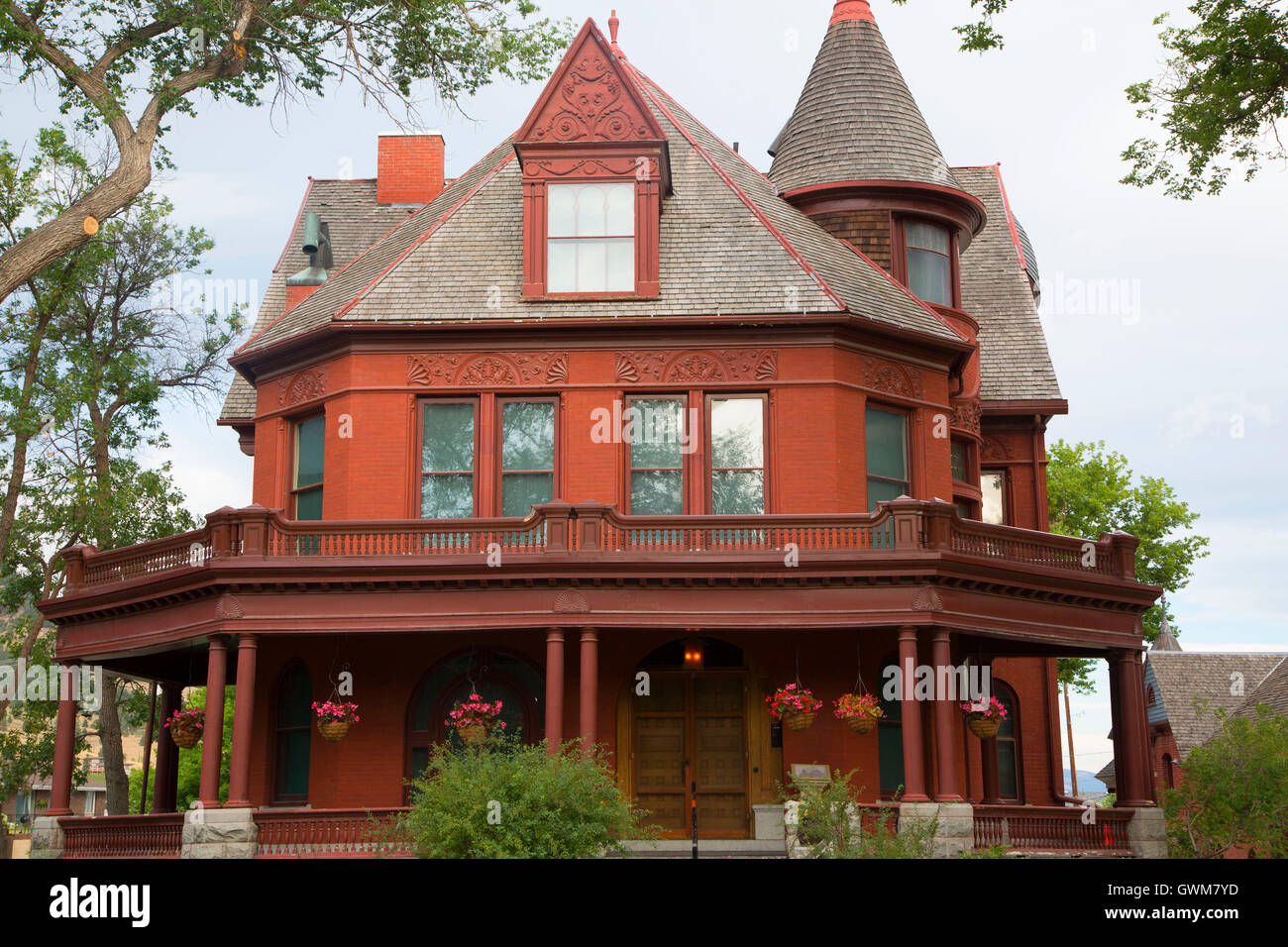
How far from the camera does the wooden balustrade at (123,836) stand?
791 inches

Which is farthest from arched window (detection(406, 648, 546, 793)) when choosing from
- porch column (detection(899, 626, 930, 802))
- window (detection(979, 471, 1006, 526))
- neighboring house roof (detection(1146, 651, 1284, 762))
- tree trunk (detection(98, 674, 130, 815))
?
neighboring house roof (detection(1146, 651, 1284, 762))

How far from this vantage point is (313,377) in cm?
2447

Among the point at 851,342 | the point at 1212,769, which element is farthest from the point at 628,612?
the point at 1212,769

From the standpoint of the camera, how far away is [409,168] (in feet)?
112

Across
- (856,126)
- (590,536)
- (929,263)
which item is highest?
(856,126)

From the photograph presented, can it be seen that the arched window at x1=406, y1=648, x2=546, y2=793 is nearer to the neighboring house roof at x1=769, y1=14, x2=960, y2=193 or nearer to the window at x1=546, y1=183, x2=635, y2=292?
the window at x1=546, y1=183, x2=635, y2=292

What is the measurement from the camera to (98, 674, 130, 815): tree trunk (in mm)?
38531

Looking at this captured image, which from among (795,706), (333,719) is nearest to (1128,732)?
(795,706)

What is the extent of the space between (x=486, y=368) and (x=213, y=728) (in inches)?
294

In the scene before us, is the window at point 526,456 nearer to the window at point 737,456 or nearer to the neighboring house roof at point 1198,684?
the window at point 737,456

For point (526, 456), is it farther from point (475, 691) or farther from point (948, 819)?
point (948, 819)

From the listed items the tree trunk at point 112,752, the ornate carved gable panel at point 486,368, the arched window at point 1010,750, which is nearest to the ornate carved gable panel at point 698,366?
the ornate carved gable panel at point 486,368

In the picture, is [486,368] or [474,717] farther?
[486,368]
